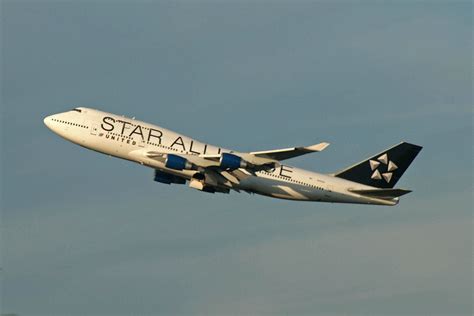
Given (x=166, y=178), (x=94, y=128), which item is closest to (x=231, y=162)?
(x=166, y=178)

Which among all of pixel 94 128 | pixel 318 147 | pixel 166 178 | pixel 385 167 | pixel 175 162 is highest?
pixel 385 167

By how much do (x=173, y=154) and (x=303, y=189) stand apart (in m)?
12.1

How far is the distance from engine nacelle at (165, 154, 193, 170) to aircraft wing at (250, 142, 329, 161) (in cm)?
552

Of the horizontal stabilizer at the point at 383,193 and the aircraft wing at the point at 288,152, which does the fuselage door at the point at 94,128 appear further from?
the horizontal stabilizer at the point at 383,193

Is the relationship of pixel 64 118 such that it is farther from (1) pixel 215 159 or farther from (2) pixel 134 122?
(1) pixel 215 159

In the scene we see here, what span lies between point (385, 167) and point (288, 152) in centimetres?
1601

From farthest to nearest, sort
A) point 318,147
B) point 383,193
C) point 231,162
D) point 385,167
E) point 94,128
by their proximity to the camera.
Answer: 1. point 385,167
2. point 383,193
3. point 94,128
4. point 231,162
5. point 318,147

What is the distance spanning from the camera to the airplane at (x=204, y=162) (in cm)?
8756

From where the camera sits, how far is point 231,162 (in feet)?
286

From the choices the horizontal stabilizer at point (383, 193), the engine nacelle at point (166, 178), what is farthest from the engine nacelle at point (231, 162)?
the horizontal stabilizer at point (383, 193)

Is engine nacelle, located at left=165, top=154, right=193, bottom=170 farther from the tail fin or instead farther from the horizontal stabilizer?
the horizontal stabilizer

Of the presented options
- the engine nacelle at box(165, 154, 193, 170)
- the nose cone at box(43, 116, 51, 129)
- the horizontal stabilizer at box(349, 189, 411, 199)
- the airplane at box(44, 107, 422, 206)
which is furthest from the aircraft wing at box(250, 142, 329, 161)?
the nose cone at box(43, 116, 51, 129)

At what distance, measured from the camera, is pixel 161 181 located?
93.2 meters

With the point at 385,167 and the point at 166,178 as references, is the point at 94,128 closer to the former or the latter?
the point at 166,178
